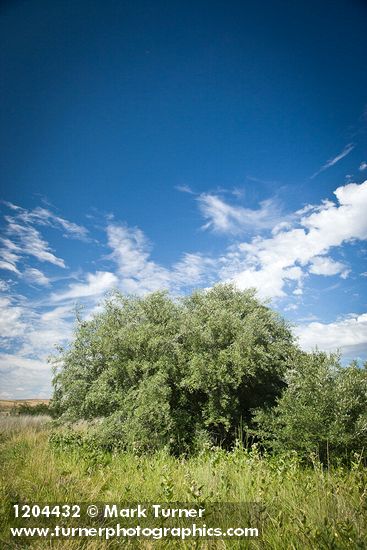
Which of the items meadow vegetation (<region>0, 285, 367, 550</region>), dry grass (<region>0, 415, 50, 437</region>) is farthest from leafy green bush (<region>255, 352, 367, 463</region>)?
dry grass (<region>0, 415, 50, 437</region>)

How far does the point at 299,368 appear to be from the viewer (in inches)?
445

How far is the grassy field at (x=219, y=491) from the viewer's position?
3.80m

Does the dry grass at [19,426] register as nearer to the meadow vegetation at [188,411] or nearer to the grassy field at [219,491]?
the meadow vegetation at [188,411]

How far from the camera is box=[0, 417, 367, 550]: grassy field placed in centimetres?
380

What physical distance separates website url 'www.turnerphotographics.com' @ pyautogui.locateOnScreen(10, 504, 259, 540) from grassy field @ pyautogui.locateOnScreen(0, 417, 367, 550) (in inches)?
5.2

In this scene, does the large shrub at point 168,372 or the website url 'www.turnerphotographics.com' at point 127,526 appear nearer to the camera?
the website url 'www.turnerphotographics.com' at point 127,526

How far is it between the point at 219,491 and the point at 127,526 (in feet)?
5.13

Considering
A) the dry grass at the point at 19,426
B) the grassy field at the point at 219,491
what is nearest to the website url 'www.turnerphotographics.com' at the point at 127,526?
the grassy field at the point at 219,491

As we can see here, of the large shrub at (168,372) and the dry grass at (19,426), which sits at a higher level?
the large shrub at (168,372)

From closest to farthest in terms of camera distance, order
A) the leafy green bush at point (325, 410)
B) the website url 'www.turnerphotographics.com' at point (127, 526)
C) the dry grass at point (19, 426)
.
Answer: the website url 'www.turnerphotographics.com' at point (127, 526) < the leafy green bush at point (325, 410) < the dry grass at point (19, 426)

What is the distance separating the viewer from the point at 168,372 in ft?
42.5

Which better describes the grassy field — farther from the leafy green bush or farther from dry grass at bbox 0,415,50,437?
dry grass at bbox 0,415,50,437

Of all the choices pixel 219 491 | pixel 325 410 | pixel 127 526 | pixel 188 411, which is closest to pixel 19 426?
pixel 188 411

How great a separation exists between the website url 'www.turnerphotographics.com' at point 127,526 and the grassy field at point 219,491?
132 mm
